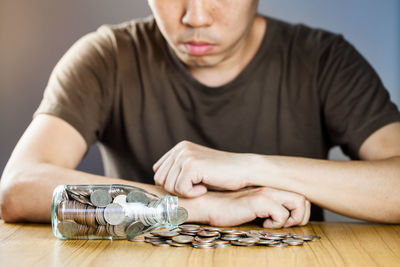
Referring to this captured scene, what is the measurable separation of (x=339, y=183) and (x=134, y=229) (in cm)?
61

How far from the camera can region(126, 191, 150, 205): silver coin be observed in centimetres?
122

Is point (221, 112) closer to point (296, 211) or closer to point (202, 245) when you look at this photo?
point (296, 211)

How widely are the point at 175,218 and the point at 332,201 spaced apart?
0.53 meters

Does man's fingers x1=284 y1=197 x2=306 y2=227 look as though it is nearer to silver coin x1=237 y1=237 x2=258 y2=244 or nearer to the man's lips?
silver coin x1=237 y1=237 x2=258 y2=244

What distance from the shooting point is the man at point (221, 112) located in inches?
60.9

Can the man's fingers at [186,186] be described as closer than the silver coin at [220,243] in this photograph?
No

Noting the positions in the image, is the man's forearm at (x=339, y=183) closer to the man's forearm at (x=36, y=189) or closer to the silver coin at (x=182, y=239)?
the man's forearm at (x=36, y=189)

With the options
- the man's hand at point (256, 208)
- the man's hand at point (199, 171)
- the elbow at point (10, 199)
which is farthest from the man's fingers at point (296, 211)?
the elbow at point (10, 199)

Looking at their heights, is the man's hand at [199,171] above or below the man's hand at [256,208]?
above

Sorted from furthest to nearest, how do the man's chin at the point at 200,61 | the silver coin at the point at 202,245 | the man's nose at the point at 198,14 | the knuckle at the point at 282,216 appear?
the man's chin at the point at 200,61 < the man's nose at the point at 198,14 < the knuckle at the point at 282,216 < the silver coin at the point at 202,245

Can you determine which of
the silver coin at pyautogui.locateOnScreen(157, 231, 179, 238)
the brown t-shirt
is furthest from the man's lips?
the silver coin at pyautogui.locateOnScreen(157, 231, 179, 238)

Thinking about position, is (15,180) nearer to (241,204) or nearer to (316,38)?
(241,204)

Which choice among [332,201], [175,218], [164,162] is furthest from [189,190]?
[332,201]

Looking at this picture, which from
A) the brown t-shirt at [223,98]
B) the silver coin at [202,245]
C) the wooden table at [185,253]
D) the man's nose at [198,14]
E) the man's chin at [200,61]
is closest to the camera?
the wooden table at [185,253]
